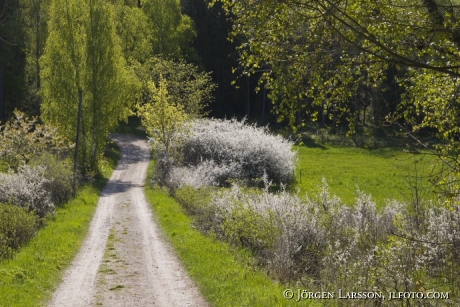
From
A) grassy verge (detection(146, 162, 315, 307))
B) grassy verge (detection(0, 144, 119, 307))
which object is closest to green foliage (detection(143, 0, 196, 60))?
grassy verge (detection(0, 144, 119, 307))

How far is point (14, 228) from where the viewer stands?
16.3m

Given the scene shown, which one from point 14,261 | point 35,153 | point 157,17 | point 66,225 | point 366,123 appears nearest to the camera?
point 14,261

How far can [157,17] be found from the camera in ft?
→ 189

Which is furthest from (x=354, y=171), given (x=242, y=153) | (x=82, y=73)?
(x=82, y=73)

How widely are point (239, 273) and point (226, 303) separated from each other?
6.14ft

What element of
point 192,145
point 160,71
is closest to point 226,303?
point 192,145

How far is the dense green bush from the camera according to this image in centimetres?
1550

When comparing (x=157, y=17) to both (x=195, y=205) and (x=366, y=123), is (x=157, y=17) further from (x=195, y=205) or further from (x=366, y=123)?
(x=195, y=205)

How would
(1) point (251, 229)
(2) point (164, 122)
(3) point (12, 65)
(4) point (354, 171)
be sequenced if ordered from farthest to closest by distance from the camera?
1. (3) point (12, 65)
2. (4) point (354, 171)
3. (2) point (164, 122)
4. (1) point (251, 229)

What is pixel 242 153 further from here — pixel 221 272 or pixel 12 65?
pixel 12 65

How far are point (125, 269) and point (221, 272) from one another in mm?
2804

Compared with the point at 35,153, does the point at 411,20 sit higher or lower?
higher

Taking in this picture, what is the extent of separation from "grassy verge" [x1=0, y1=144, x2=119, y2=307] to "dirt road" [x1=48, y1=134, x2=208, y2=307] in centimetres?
28

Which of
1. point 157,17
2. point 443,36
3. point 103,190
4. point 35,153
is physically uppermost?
point 157,17
